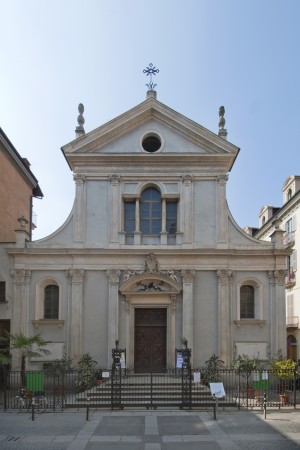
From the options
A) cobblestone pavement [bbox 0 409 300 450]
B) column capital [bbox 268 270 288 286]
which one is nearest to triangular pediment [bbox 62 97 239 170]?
column capital [bbox 268 270 288 286]

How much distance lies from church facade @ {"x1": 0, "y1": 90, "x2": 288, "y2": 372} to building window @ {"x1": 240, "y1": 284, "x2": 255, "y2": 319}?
50mm

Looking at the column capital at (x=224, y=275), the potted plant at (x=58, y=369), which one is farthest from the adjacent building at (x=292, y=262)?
the potted plant at (x=58, y=369)

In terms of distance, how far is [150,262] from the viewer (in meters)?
27.4

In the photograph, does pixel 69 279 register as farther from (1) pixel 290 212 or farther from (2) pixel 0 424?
(1) pixel 290 212

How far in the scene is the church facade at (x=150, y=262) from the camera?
89.4ft

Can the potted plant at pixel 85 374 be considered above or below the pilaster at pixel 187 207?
below

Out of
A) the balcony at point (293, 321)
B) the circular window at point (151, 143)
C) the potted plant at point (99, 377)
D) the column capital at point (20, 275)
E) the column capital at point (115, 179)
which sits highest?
the circular window at point (151, 143)

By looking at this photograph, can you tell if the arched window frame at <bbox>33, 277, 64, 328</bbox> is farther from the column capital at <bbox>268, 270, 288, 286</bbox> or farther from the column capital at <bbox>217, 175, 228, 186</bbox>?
the column capital at <bbox>268, 270, 288, 286</bbox>

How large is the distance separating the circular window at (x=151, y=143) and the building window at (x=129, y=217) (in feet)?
9.76

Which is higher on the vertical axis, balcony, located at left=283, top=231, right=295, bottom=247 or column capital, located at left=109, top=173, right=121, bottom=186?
column capital, located at left=109, top=173, right=121, bottom=186

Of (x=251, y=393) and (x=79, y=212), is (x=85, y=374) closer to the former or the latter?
(x=251, y=393)

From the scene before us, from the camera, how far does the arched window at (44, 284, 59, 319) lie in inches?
1101

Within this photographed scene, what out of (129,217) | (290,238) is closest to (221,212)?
(129,217)

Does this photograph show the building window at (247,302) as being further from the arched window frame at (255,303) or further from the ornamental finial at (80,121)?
the ornamental finial at (80,121)
